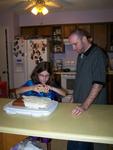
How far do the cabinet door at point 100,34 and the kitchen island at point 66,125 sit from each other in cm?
387

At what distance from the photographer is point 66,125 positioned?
4.33 ft

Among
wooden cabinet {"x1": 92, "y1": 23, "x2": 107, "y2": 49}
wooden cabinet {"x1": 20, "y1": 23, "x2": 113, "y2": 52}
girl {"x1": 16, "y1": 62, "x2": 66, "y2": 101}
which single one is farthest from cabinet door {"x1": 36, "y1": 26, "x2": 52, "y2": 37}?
girl {"x1": 16, "y1": 62, "x2": 66, "y2": 101}

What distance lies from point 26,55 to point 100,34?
1.87 m

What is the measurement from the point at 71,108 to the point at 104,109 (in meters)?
0.25

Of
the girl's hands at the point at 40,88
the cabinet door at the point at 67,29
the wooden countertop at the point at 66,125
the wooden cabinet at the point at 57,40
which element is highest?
the cabinet door at the point at 67,29

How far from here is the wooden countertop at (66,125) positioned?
1185mm

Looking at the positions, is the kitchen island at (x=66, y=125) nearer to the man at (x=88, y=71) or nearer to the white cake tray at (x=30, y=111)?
the white cake tray at (x=30, y=111)

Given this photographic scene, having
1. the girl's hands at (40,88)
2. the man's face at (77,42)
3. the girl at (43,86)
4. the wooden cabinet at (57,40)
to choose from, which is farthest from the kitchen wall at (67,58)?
the man's face at (77,42)

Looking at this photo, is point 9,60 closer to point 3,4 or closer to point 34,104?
point 3,4

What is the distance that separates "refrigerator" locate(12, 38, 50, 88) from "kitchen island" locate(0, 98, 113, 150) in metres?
3.49

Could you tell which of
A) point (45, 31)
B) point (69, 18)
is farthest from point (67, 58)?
point (69, 18)

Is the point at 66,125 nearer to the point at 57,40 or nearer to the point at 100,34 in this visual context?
the point at 100,34

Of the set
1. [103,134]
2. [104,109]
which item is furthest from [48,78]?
[103,134]

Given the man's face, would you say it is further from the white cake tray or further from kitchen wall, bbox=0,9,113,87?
kitchen wall, bbox=0,9,113,87
